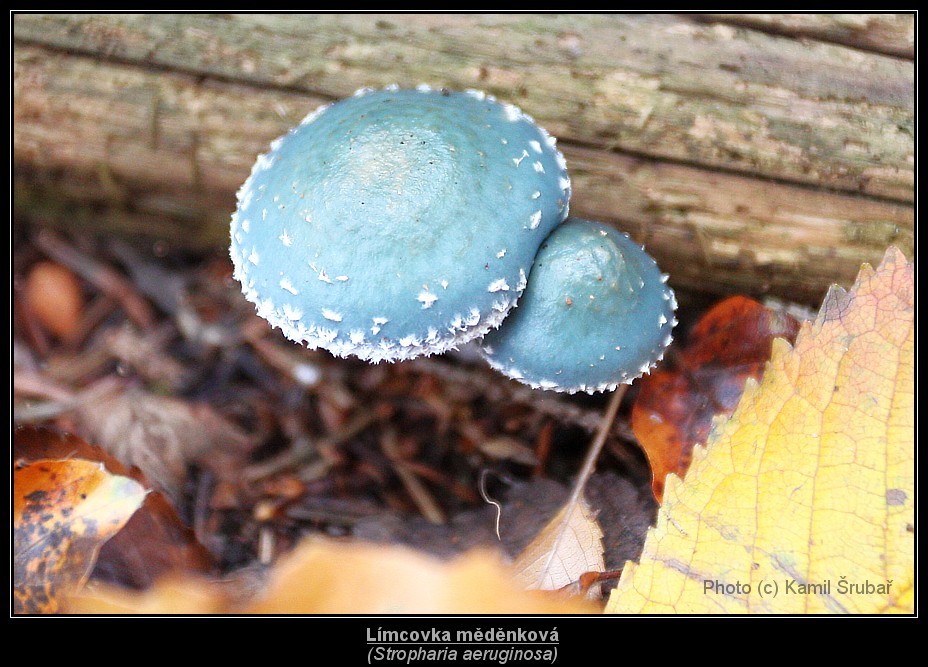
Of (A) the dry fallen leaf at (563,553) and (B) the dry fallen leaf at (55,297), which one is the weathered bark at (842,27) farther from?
(B) the dry fallen leaf at (55,297)

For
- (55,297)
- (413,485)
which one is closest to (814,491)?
(413,485)

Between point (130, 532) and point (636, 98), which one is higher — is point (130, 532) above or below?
below

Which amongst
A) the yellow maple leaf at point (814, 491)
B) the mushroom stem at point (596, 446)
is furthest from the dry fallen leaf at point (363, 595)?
the mushroom stem at point (596, 446)

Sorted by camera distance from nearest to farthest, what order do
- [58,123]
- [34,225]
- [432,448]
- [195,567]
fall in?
[195,567], [58,123], [432,448], [34,225]

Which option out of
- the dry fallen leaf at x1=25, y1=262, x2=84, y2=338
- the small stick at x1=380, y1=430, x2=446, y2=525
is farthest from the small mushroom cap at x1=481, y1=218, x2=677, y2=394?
the dry fallen leaf at x1=25, y1=262, x2=84, y2=338

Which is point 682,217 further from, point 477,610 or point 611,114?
point 477,610

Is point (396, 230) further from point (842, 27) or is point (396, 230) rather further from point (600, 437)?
point (842, 27)

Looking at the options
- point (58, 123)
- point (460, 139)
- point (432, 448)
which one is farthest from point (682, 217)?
point (58, 123)
